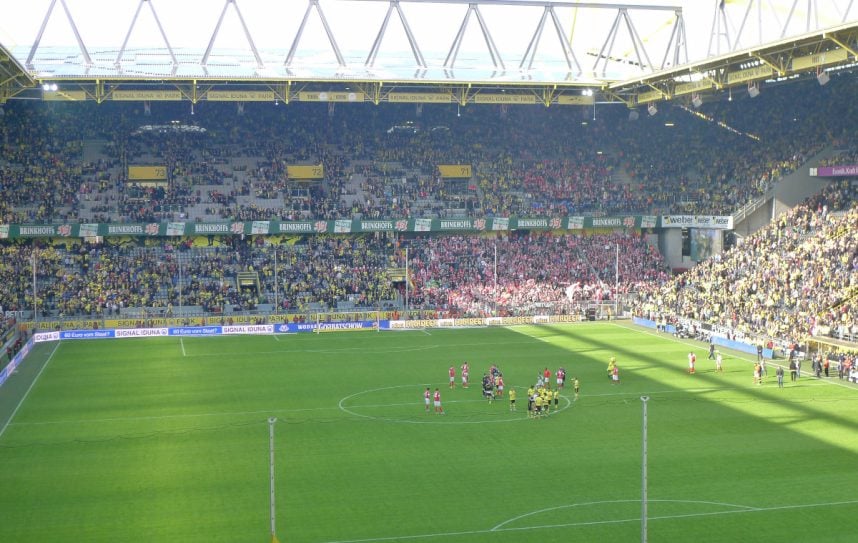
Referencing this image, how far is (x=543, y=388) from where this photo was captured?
A: 38.4 meters

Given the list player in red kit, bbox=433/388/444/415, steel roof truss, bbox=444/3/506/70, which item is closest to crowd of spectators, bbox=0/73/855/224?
steel roof truss, bbox=444/3/506/70

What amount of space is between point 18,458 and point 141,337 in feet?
97.5

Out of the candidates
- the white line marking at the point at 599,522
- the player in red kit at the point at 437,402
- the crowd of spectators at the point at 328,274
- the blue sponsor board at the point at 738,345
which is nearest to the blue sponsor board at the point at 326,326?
the crowd of spectators at the point at 328,274

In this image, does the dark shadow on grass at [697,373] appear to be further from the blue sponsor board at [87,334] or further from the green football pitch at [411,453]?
the blue sponsor board at [87,334]

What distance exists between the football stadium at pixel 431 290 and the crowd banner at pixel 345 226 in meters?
0.24

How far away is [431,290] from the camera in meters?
70.2

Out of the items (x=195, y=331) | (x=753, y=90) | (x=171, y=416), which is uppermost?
(x=753, y=90)

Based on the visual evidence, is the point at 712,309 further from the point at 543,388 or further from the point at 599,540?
the point at 599,540

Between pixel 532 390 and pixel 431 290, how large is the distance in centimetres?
3295

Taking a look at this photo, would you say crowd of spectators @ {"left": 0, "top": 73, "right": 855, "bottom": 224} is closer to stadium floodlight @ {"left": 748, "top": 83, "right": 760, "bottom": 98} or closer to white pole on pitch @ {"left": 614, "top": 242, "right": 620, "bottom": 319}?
white pole on pitch @ {"left": 614, "top": 242, "right": 620, "bottom": 319}

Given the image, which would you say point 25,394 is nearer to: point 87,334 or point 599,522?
point 87,334

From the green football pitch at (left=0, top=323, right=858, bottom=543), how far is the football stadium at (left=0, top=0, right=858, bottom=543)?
167mm

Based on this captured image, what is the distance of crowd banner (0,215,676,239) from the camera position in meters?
66.8

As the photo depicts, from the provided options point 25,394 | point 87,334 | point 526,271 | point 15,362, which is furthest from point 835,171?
point 25,394
